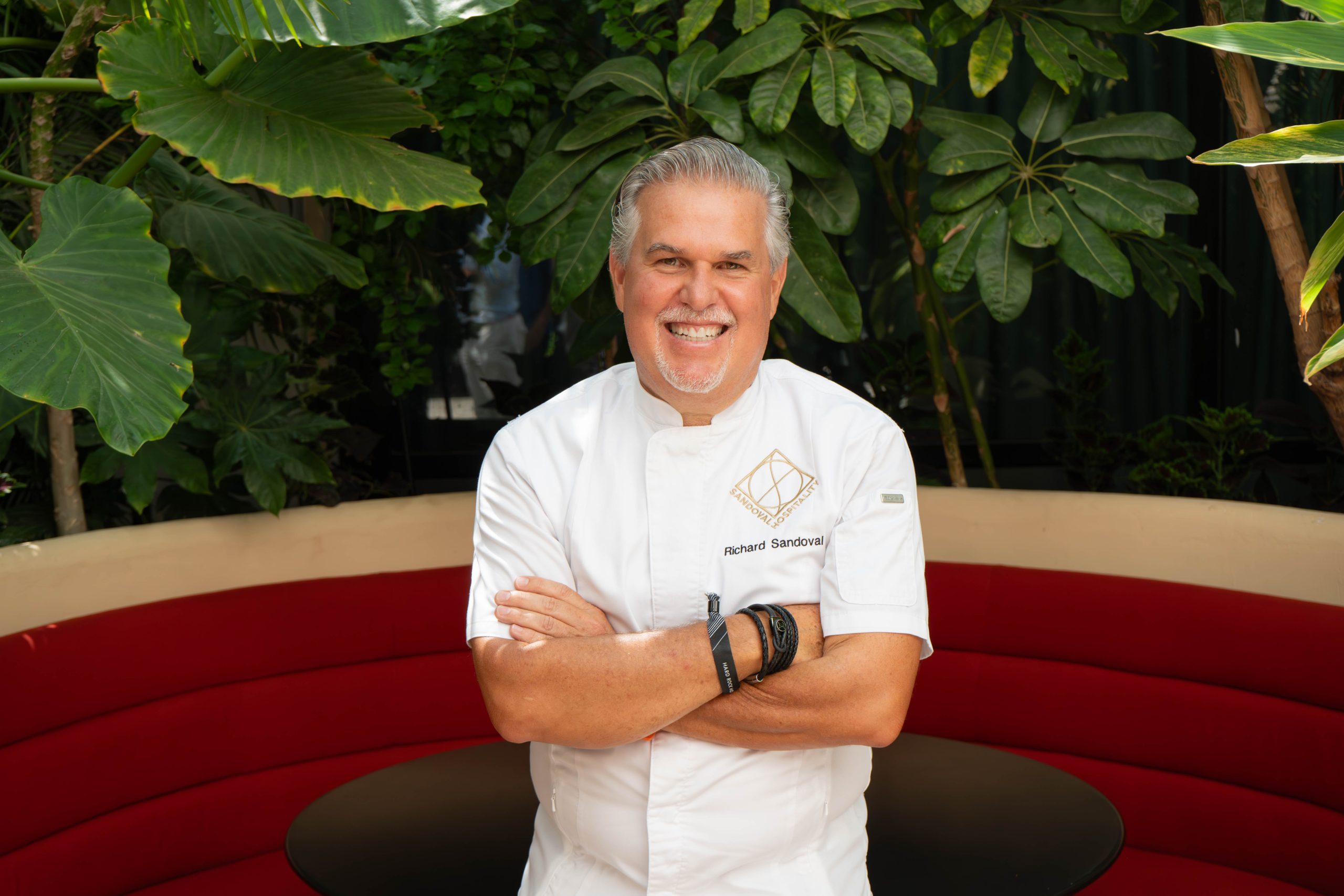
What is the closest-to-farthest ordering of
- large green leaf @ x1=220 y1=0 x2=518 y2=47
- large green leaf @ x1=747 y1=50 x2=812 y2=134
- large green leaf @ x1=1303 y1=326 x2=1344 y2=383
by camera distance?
1. large green leaf @ x1=1303 y1=326 x2=1344 y2=383
2. large green leaf @ x1=220 y1=0 x2=518 y2=47
3. large green leaf @ x1=747 y1=50 x2=812 y2=134

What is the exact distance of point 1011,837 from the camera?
1679 millimetres

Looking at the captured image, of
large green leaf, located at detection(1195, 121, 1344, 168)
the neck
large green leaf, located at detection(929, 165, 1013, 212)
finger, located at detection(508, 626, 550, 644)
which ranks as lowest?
finger, located at detection(508, 626, 550, 644)

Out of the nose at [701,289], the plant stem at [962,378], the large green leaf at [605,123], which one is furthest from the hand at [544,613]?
the plant stem at [962,378]

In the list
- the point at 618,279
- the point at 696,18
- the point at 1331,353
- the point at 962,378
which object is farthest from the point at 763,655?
the point at 962,378

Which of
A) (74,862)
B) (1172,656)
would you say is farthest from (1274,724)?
(74,862)

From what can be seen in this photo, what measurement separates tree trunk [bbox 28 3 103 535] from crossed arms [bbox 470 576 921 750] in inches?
56.2

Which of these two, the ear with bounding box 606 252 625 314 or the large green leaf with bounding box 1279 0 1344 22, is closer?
the large green leaf with bounding box 1279 0 1344 22

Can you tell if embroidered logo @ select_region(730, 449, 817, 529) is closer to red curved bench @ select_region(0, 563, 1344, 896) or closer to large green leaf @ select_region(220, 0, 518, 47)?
large green leaf @ select_region(220, 0, 518, 47)

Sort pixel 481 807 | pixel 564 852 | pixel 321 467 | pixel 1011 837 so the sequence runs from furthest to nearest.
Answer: pixel 321 467 → pixel 481 807 → pixel 1011 837 → pixel 564 852

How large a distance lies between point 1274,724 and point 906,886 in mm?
1025

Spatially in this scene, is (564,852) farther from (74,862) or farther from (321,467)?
(321,467)

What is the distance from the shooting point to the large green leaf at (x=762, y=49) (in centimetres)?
243

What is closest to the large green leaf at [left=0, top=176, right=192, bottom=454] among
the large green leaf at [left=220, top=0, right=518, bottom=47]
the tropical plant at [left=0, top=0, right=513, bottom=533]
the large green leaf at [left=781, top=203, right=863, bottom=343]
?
the tropical plant at [left=0, top=0, right=513, bottom=533]

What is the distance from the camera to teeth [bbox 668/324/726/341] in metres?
1.38
